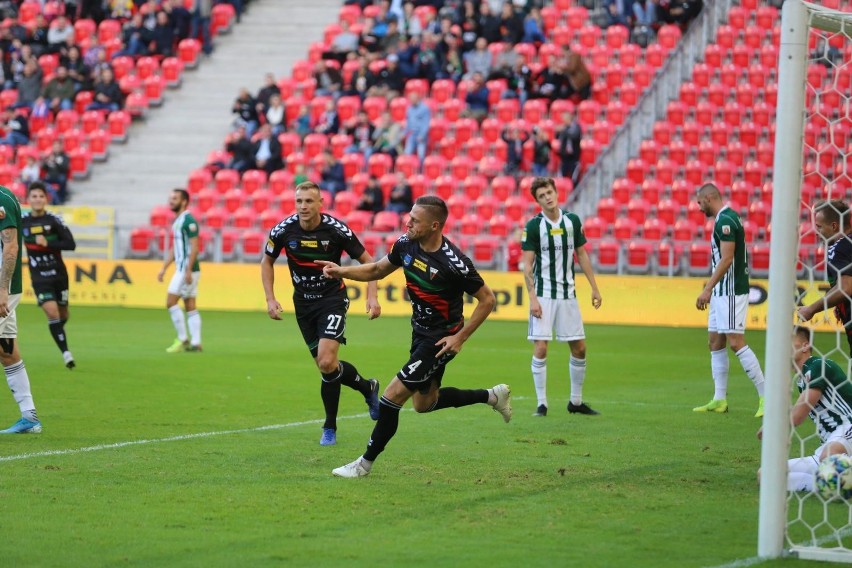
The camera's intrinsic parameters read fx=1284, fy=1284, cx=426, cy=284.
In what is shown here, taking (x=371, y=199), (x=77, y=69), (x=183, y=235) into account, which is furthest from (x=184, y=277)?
(x=77, y=69)

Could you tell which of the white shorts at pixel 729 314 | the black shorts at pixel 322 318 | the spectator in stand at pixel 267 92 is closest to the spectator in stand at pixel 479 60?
the spectator in stand at pixel 267 92

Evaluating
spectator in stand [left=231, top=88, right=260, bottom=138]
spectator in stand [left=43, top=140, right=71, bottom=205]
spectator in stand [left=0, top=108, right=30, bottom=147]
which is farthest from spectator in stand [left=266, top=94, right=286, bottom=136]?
spectator in stand [left=0, top=108, right=30, bottom=147]

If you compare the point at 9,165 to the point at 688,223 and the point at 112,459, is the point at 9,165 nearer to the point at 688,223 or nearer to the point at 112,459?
the point at 688,223

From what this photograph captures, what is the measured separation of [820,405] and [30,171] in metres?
25.0

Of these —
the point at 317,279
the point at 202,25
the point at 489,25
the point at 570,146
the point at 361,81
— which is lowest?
the point at 317,279

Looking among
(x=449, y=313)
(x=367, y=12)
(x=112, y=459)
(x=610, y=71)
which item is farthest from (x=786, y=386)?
(x=367, y=12)

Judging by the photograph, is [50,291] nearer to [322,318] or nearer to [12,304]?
[12,304]

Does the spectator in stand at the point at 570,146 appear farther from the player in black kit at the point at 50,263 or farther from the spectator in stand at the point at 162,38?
the player in black kit at the point at 50,263

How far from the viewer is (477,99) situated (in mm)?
Answer: 28219

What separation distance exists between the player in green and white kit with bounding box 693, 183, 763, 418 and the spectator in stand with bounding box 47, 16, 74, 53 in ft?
84.4

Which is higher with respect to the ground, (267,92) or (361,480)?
(267,92)

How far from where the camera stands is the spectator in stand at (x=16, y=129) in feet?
105

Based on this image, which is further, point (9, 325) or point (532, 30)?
point (532, 30)

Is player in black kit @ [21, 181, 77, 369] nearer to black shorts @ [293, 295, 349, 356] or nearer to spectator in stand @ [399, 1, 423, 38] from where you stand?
black shorts @ [293, 295, 349, 356]
